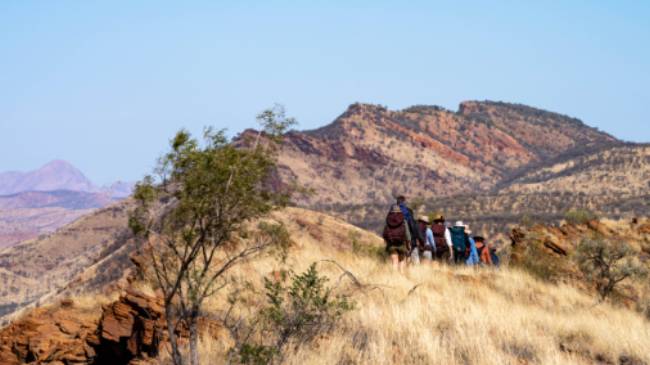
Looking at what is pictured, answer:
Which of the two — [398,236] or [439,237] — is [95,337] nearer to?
[398,236]

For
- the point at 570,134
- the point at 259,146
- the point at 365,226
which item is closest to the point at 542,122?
the point at 570,134

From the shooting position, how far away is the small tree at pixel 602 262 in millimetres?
15430

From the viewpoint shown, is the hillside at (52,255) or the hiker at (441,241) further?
the hillside at (52,255)

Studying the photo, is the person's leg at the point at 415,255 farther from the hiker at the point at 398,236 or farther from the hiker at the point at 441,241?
the hiker at the point at 441,241

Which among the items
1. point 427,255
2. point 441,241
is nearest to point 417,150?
point 441,241

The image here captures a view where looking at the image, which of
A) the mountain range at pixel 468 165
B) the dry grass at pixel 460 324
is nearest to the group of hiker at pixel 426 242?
the dry grass at pixel 460 324

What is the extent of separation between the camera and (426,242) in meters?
15.2

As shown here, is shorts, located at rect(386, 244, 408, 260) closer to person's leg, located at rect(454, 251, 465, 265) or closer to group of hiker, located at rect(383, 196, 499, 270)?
group of hiker, located at rect(383, 196, 499, 270)

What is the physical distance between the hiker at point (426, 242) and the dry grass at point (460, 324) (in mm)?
1183

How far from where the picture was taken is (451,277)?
41.9 ft

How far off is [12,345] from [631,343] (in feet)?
25.8

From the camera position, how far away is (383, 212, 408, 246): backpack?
44.3ft

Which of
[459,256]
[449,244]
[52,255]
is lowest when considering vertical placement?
[52,255]

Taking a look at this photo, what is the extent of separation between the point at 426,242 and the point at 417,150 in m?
97.5
